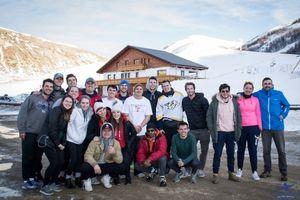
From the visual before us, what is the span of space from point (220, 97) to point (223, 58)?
60.7 meters

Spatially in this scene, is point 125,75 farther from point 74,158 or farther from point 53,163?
point 53,163

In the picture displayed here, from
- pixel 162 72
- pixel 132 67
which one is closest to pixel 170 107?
pixel 162 72

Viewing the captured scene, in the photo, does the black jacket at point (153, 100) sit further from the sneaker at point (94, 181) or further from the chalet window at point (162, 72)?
the chalet window at point (162, 72)

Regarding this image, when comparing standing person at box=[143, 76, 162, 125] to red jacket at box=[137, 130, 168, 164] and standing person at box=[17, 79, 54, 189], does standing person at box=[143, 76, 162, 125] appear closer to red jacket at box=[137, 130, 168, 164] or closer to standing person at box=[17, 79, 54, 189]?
red jacket at box=[137, 130, 168, 164]

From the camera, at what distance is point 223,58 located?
66.0 m

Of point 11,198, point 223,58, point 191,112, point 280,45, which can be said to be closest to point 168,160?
point 191,112

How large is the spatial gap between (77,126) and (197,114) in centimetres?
274

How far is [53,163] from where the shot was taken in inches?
236

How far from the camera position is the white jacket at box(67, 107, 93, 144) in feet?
20.5

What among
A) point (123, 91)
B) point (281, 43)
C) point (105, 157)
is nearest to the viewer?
point (105, 157)

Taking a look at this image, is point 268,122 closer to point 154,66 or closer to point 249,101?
point 249,101

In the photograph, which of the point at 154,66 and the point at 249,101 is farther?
the point at 154,66

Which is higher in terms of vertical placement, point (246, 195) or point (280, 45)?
point (280, 45)

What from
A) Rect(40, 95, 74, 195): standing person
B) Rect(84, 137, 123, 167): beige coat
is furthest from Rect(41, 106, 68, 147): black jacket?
Rect(84, 137, 123, 167): beige coat
